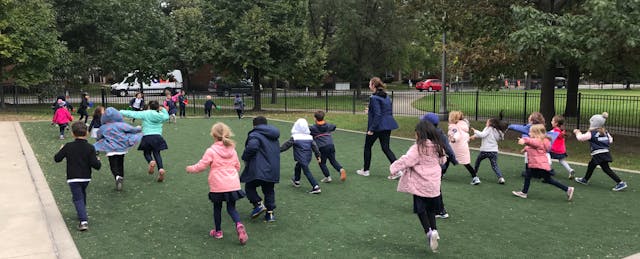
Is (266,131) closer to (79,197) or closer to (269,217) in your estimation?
(269,217)

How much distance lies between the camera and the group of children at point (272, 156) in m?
5.81

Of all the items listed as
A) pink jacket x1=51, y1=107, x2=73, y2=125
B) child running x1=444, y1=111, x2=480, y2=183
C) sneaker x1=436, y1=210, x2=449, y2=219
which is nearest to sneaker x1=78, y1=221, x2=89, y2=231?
sneaker x1=436, y1=210, x2=449, y2=219

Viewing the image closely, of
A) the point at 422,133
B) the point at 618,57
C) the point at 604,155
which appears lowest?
the point at 604,155

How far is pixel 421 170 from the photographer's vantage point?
5.79 meters

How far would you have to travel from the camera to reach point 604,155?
28.8ft

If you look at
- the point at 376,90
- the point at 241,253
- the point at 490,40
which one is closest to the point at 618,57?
the point at 490,40

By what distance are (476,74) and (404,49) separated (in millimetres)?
24951

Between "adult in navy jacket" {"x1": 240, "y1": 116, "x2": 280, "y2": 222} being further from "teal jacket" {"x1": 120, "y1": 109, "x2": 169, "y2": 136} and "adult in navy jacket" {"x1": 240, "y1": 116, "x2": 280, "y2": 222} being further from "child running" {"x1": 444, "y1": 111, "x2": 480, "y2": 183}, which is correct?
"child running" {"x1": 444, "y1": 111, "x2": 480, "y2": 183}

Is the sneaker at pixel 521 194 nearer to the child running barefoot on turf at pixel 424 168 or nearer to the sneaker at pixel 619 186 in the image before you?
the sneaker at pixel 619 186

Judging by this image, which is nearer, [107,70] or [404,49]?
[107,70]

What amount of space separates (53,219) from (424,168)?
491 centimetres

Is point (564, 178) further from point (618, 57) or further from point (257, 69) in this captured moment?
point (257, 69)

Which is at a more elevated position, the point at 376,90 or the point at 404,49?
the point at 404,49

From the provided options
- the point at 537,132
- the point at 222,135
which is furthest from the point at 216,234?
the point at 537,132
